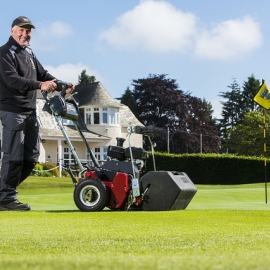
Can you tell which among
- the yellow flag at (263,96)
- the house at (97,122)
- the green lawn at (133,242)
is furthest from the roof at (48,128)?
the green lawn at (133,242)

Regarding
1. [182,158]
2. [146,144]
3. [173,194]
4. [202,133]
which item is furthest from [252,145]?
[173,194]

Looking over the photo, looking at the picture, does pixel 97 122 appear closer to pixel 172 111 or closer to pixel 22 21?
pixel 172 111

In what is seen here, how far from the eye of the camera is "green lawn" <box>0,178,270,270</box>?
9.59 ft

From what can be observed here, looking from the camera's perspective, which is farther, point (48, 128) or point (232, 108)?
point (232, 108)

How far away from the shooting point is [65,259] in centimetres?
314

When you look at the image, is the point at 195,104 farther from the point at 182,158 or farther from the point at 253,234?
the point at 253,234

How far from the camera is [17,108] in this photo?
8.09 m

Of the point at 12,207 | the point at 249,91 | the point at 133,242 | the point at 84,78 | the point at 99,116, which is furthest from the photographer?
the point at 249,91

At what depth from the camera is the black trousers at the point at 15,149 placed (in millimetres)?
8055

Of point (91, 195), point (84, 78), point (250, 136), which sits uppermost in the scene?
point (84, 78)

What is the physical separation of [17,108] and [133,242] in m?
4.29

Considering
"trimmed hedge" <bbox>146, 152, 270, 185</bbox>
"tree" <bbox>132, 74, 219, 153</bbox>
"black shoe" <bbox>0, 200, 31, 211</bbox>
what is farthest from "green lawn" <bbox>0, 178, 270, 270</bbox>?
"tree" <bbox>132, 74, 219, 153</bbox>

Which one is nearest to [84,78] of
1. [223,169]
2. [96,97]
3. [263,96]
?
[96,97]

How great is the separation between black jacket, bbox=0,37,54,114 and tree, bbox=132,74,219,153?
57939 mm
